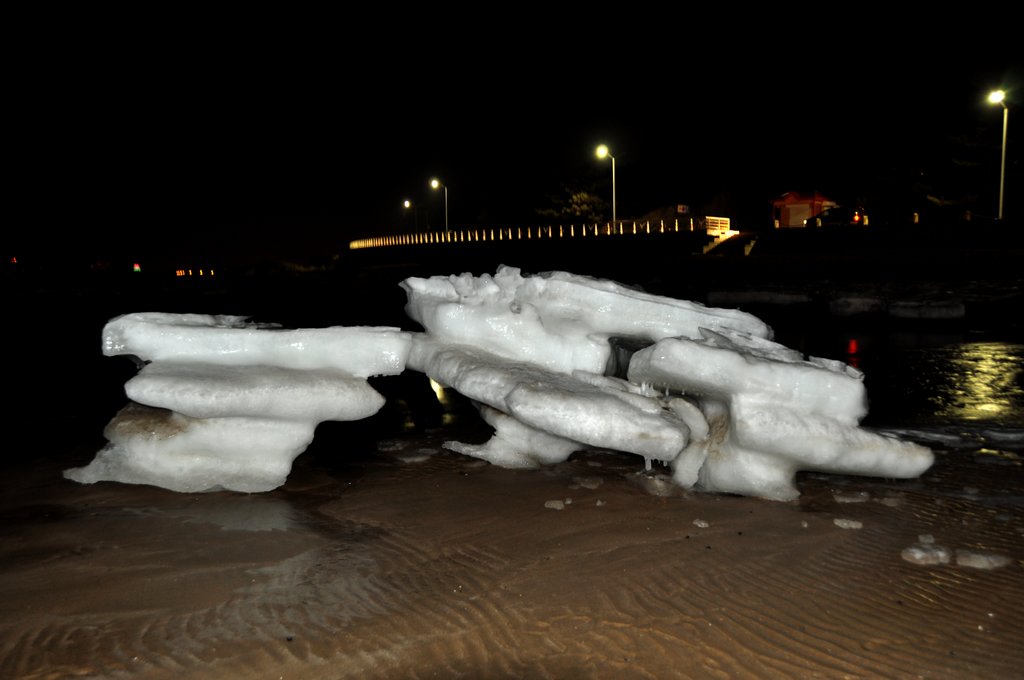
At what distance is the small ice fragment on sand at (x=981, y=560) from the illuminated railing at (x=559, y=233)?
34674mm

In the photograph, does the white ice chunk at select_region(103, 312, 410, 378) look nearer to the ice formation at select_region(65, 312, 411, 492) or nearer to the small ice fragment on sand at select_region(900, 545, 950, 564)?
the ice formation at select_region(65, 312, 411, 492)

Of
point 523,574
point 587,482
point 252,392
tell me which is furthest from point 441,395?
point 523,574

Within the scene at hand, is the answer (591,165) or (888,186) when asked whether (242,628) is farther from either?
(591,165)

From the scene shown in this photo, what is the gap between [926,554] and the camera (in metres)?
5.24

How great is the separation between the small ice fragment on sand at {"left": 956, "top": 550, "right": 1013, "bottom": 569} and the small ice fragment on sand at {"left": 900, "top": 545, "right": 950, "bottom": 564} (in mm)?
94

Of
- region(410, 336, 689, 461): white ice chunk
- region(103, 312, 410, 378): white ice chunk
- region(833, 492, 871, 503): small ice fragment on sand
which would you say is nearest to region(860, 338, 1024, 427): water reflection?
region(833, 492, 871, 503): small ice fragment on sand

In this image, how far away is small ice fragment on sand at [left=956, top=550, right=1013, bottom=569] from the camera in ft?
16.7

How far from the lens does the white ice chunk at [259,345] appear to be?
23.5 feet

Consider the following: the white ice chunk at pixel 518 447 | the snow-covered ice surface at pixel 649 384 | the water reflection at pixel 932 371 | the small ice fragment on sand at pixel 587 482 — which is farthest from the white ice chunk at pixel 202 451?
the water reflection at pixel 932 371

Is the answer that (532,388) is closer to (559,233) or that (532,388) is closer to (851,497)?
(851,497)

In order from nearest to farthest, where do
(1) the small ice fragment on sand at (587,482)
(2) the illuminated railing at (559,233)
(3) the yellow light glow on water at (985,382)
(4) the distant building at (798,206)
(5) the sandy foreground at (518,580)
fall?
(5) the sandy foreground at (518,580) → (1) the small ice fragment on sand at (587,482) → (3) the yellow light glow on water at (985,382) → (2) the illuminated railing at (559,233) → (4) the distant building at (798,206)

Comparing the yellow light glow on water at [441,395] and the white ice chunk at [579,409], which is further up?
the white ice chunk at [579,409]

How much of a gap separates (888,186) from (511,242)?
24.7 metres

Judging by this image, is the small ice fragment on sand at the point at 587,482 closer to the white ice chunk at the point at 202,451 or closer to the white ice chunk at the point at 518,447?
the white ice chunk at the point at 518,447
